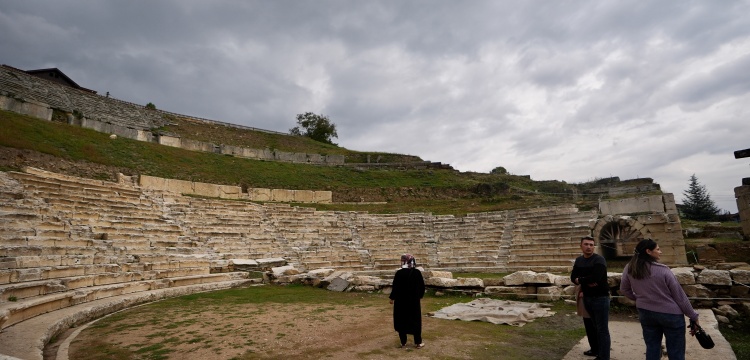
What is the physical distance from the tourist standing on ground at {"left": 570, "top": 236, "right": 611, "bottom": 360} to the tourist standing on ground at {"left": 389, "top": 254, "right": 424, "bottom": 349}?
206 centimetres

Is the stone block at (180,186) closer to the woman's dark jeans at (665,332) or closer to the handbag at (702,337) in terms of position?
the woman's dark jeans at (665,332)

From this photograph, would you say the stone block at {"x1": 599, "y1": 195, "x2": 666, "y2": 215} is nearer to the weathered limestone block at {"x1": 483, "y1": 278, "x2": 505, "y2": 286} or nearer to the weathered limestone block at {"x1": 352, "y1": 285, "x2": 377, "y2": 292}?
the weathered limestone block at {"x1": 483, "y1": 278, "x2": 505, "y2": 286}

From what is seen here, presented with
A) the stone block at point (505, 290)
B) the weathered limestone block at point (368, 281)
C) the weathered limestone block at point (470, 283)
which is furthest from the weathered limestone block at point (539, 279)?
the weathered limestone block at point (368, 281)

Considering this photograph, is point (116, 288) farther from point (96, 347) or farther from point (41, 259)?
point (96, 347)

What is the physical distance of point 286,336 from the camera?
228 inches

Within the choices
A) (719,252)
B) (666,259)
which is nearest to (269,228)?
(666,259)

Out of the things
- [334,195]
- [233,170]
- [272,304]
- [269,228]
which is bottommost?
[272,304]

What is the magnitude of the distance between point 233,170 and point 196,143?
7.57m

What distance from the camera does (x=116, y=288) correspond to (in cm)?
930

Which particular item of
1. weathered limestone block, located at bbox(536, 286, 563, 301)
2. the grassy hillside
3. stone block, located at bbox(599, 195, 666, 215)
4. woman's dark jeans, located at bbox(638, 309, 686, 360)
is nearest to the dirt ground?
weathered limestone block, located at bbox(536, 286, 563, 301)

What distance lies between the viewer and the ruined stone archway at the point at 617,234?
14.8m

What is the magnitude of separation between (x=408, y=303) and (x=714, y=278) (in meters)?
5.72

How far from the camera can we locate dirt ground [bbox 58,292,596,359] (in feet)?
16.1

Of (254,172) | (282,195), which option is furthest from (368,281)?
(254,172)
